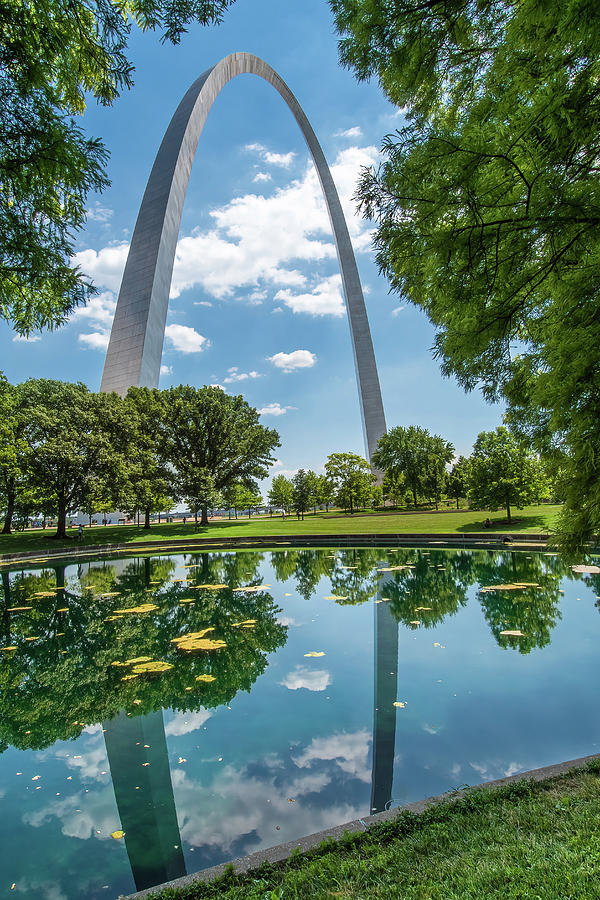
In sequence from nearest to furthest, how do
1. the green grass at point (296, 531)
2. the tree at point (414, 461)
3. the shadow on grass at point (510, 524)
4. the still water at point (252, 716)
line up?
1. the still water at point (252, 716)
2. the shadow on grass at point (510, 524)
3. the green grass at point (296, 531)
4. the tree at point (414, 461)

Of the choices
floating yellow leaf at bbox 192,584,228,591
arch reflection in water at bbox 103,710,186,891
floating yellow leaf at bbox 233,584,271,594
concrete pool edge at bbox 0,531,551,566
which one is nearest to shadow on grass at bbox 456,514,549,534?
concrete pool edge at bbox 0,531,551,566

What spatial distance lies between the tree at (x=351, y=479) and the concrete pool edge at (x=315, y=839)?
46080 millimetres

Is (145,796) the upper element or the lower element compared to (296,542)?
upper

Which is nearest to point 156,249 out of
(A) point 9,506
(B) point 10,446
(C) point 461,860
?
(B) point 10,446

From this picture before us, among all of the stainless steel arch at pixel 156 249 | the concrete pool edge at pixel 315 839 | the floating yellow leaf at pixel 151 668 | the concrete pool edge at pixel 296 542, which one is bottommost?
the concrete pool edge at pixel 296 542

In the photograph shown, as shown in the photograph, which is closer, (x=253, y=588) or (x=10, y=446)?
(x=253, y=588)

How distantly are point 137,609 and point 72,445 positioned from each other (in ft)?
59.7

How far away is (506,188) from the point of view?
8.36 feet

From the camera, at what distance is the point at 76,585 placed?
509 inches

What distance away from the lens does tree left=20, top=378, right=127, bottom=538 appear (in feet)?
78.5

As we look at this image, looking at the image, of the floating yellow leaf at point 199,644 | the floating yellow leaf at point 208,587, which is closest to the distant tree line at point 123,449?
the floating yellow leaf at point 208,587

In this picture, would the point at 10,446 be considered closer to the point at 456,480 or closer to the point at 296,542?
the point at 296,542

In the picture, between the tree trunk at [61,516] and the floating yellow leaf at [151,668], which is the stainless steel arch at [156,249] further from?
the floating yellow leaf at [151,668]

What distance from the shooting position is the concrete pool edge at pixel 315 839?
2.23 m
